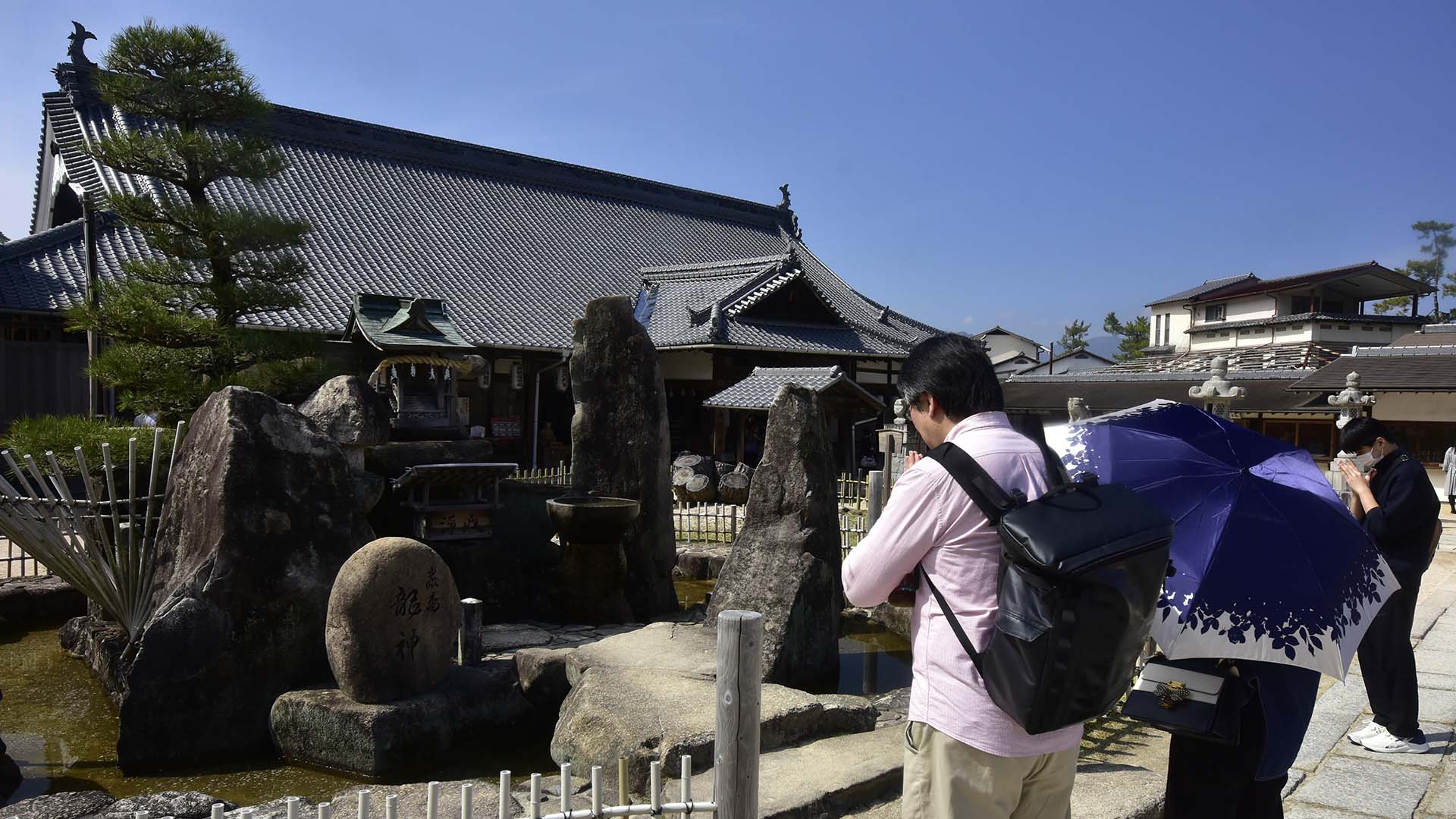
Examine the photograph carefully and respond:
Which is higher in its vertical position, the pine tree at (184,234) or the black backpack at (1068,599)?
the pine tree at (184,234)

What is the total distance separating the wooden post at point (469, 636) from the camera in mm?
7254

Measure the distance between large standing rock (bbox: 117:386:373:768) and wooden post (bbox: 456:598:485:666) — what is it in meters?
1.01

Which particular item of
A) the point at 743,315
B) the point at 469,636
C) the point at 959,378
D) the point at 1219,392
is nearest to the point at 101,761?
the point at 469,636

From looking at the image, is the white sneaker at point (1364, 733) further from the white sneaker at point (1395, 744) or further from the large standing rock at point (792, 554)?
the large standing rock at point (792, 554)

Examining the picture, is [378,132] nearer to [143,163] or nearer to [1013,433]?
[143,163]

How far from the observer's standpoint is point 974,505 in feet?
7.32

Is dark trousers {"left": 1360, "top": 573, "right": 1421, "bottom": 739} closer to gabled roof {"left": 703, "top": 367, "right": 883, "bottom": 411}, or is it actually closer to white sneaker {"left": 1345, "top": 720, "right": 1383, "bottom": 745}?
white sneaker {"left": 1345, "top": 720, "right": 1383, "bottom": 745}

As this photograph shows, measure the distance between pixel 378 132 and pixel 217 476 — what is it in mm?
20079

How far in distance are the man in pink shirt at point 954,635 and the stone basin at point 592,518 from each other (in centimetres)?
691

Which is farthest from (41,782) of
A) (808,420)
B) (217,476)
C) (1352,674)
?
(1352,674)

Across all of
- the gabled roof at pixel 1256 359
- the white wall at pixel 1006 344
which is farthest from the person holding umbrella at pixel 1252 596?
the white wall at pixel 1006 344

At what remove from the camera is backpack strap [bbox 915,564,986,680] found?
7.14 ft

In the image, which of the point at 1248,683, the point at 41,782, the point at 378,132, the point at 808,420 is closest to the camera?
the point at 1248,683

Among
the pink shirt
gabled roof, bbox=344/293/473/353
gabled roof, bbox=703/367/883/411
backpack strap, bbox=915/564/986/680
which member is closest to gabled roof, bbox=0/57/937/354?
gabled roof, bbox=703/367/883/411
